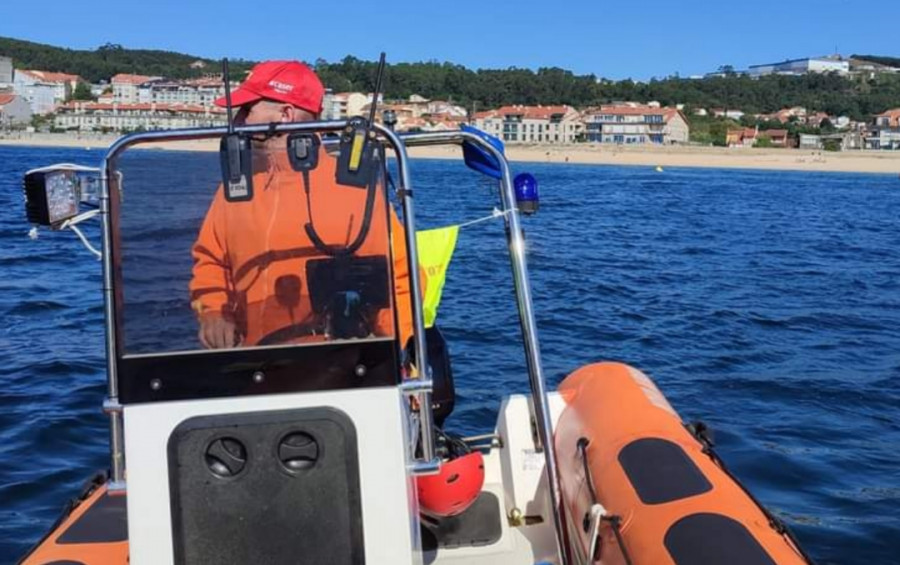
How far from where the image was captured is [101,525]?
339 centimetres

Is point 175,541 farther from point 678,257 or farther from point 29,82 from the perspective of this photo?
Result: point 29,82

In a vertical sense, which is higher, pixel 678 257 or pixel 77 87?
pixel 77 87

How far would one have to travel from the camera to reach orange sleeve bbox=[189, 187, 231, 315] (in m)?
2.35

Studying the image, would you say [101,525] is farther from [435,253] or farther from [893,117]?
[893,117]

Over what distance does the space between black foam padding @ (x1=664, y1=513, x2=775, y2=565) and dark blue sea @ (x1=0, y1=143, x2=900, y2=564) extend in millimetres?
1322

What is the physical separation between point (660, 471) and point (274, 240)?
172 centimetres

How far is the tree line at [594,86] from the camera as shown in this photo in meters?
133

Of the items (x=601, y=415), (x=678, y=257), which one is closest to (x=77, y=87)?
(x=678, y=257)

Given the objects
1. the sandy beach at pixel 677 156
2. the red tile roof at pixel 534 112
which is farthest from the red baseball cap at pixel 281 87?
the red tile roof at pixel 534 112

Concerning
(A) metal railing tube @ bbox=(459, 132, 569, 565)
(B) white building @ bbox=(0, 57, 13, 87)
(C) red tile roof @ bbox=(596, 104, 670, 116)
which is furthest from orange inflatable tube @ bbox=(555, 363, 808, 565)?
(B) white building @ bbox=(0, 57, 13, 87)

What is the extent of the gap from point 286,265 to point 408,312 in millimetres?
373

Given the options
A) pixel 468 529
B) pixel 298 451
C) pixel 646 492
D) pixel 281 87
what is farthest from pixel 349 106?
pixel 468 529

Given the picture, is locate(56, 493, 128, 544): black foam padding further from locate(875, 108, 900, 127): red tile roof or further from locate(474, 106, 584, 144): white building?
locate(875, 108, 900, 127): red tile roof

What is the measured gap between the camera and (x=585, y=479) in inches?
141
